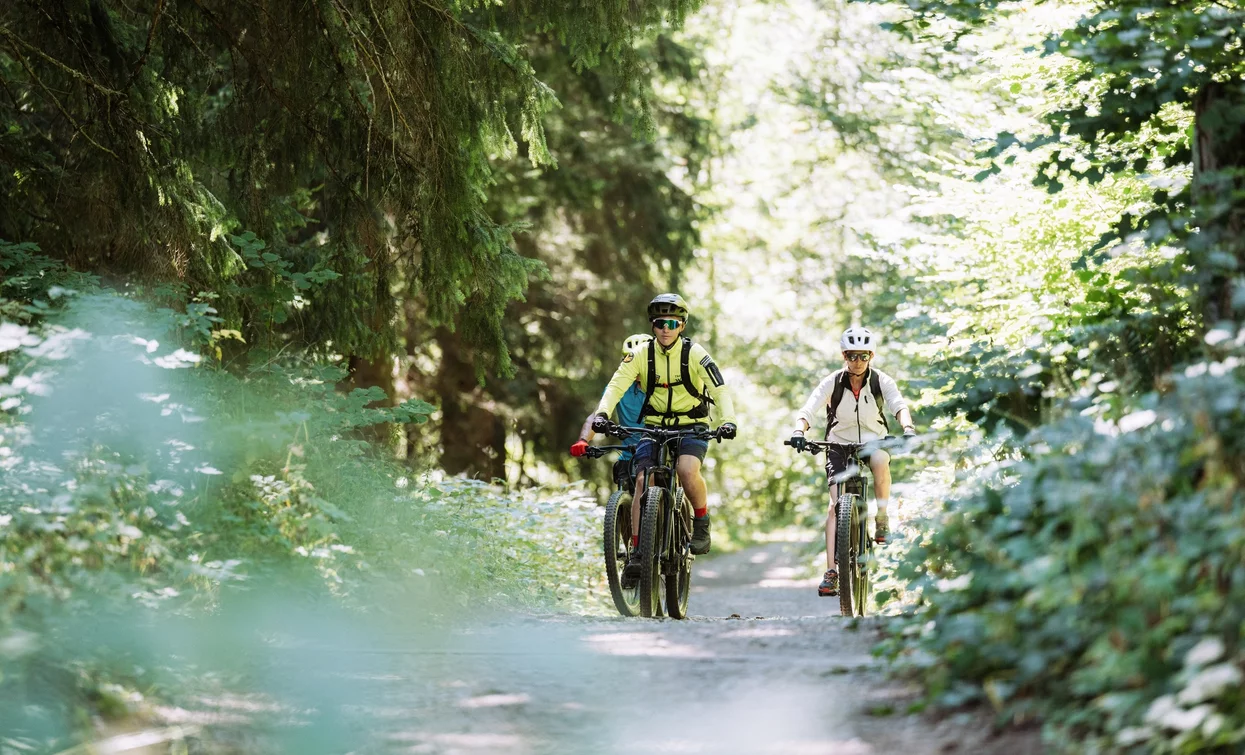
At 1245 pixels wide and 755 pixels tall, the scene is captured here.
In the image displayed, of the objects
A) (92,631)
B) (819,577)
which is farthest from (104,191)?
(819,577)

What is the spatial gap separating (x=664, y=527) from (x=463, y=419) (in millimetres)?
10302

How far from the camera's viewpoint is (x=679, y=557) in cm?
918

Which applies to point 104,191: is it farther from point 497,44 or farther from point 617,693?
point 617,693

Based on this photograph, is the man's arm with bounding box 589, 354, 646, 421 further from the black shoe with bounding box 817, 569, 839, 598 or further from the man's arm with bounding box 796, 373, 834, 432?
the black shoe with bounding box 817, 569, 839, 598

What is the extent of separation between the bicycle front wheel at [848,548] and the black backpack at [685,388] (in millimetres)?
1175

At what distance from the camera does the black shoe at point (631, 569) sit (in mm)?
8656

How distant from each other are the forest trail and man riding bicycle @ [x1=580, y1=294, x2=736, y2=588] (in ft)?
6.37

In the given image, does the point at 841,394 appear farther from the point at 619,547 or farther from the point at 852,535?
the point at 619,547

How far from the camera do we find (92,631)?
17.7 ft

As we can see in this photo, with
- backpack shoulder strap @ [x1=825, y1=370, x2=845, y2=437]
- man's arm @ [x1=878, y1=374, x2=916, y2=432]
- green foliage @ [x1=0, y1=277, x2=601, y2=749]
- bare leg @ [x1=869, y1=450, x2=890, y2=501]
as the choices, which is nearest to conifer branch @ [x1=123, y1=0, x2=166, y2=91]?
green foliage @ [x1=0, y1=277, x2=601, y2=749]

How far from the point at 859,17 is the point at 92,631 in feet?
69.2

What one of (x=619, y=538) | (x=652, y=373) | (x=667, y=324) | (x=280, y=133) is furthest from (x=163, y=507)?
(x=280, y=133)

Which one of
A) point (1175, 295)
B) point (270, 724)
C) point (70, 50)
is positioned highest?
point (70, 50)

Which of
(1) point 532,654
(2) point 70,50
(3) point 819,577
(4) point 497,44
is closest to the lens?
(1) point 532,654
